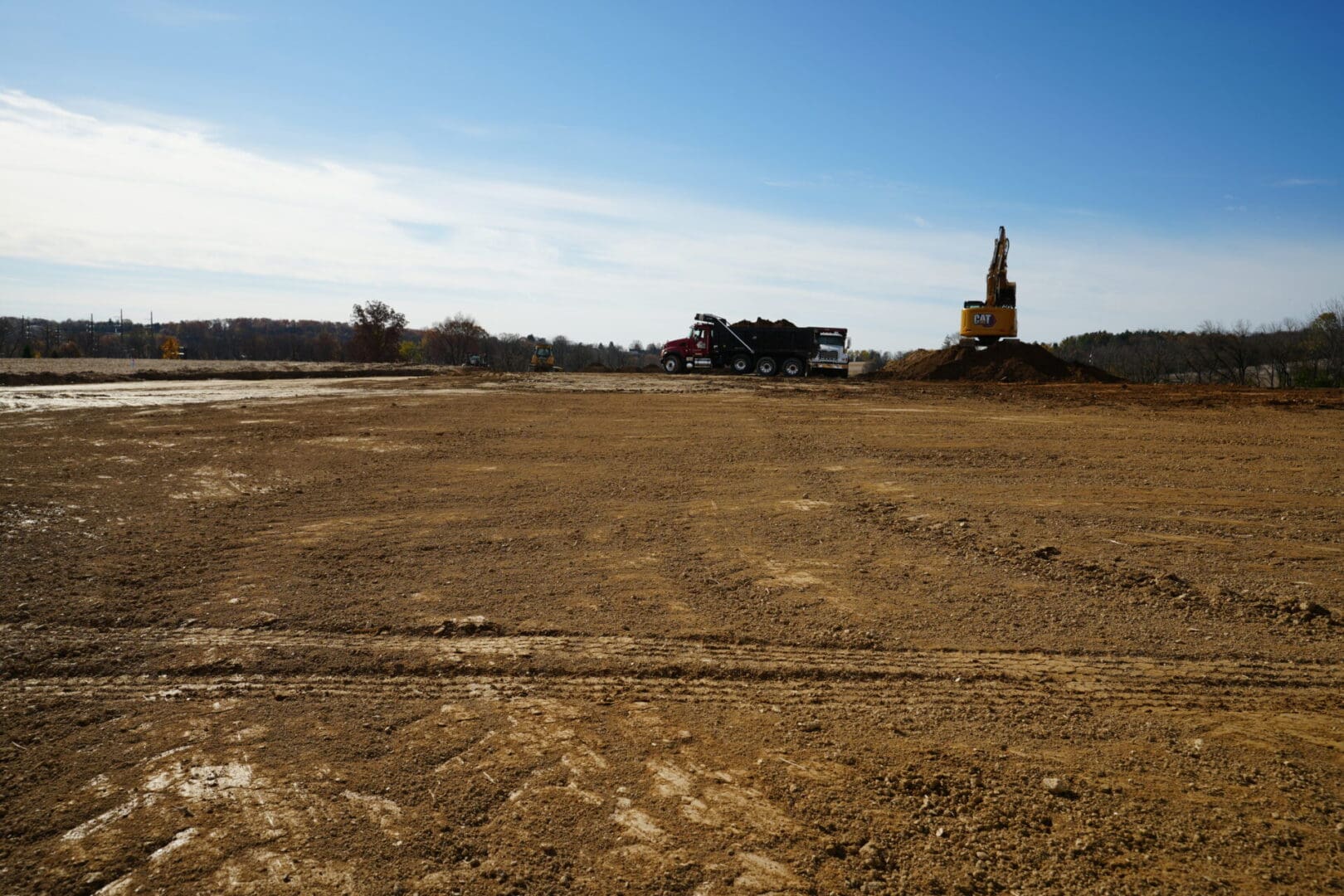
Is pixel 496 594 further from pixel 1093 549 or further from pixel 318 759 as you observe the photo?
pixel 1093 549

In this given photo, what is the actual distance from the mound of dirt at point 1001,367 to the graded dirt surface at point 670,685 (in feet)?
71.9

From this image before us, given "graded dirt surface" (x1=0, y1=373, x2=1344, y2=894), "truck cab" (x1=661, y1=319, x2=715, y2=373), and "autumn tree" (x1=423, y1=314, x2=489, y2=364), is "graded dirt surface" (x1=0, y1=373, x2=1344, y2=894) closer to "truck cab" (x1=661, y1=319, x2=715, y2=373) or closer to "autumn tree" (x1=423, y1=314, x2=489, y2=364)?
"truck cab" (x1=661, y1=319, x2=715, y2=373)

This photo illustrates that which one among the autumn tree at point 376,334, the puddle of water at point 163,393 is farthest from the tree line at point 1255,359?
the autumn tree at point 376,334

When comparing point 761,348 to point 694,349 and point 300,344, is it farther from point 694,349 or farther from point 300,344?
Answer: point 300,344

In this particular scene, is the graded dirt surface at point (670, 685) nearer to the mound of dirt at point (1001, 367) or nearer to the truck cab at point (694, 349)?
the mound of dirt at point (1001, 367)

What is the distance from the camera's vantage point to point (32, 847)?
3096mm

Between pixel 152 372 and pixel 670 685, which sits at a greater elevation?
pixel 152 372

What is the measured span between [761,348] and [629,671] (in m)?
36.1

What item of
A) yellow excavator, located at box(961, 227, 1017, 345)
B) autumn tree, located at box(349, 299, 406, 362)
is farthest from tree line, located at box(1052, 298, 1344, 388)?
autumn tree, located at box(349, 299, 406, 362)

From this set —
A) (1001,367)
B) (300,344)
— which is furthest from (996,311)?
(300,344)

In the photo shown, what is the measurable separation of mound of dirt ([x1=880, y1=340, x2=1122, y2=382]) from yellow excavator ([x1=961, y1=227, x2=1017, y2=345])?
2.82 ft

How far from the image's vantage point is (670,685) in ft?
14.9

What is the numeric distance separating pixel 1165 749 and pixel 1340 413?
18.5 m

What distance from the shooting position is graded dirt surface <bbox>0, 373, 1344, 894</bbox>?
121 inches
